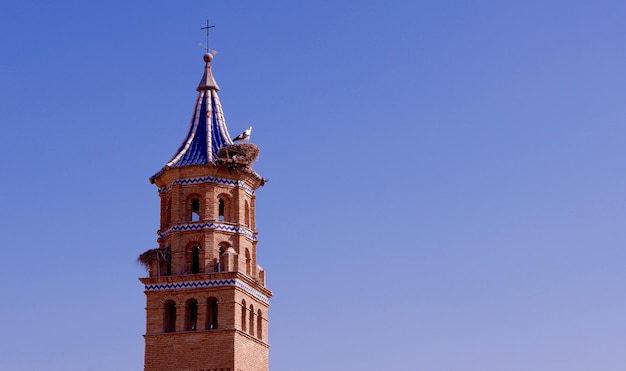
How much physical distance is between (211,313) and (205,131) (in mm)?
7207

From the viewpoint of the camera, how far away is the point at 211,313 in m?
49.2

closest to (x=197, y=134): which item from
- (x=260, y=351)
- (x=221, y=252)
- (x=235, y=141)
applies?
(x=235, y=141)

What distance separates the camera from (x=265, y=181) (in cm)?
5250

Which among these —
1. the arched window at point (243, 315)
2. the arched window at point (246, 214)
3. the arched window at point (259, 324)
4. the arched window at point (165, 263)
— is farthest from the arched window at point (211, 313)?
the arched window at point (246, 214)

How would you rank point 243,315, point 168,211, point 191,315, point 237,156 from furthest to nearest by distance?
point 168,211 < point 237,156 < point 243,315 < point 191,315

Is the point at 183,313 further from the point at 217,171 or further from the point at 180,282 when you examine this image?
the point at 217,171

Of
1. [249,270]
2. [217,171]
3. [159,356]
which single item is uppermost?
[217,171]

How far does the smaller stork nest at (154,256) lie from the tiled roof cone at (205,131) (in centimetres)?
321

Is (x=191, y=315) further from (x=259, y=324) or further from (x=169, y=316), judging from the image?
(x=259, y=324)

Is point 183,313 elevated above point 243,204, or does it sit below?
below

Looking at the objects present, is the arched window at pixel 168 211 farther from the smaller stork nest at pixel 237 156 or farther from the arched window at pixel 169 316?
the arched window at pixel 169 316

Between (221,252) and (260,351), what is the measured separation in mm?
3990

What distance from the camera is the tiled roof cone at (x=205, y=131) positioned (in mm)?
50938

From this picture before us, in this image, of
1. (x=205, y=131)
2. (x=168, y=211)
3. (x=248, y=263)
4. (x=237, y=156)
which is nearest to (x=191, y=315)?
(x=248, y=263)
